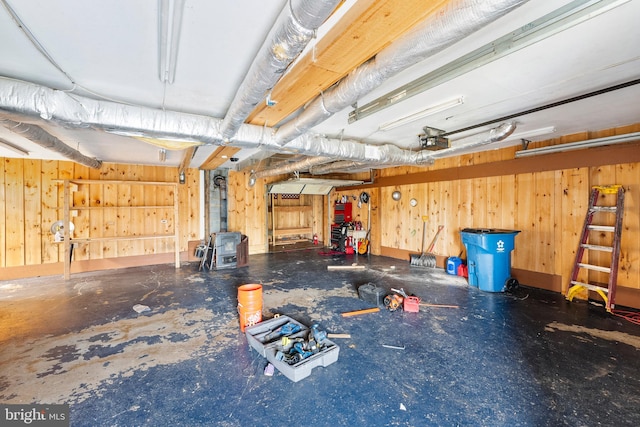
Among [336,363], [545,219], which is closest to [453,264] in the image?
[545,219]

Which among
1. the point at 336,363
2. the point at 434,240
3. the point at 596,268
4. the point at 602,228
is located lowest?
the point at 336,363

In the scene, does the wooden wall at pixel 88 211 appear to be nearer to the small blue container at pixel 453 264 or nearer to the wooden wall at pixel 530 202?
the wooden wall at pixel 530 202

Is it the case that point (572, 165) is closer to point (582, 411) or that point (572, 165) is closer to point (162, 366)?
point (582, 411)

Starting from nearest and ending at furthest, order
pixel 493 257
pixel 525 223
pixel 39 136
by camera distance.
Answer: pixel 39 136, pixel 493 257, pixel 525 223

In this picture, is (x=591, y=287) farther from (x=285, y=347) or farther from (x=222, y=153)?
(x=222, y=153)

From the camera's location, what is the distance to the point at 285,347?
2.28m

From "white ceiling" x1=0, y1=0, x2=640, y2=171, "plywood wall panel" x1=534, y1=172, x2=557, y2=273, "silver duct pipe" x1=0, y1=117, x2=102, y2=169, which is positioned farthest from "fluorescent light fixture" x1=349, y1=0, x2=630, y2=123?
"silver duct pipe" x1=0, y1=117, x2=102, y2=169

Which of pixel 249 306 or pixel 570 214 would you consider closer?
pixel 249 306

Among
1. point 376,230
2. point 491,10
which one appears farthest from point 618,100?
point 376,230

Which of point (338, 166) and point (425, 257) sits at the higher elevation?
point (338, 166)

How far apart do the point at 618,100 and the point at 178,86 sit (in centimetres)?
427

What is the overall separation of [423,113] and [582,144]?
8.39ft

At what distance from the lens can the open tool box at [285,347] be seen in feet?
6.62

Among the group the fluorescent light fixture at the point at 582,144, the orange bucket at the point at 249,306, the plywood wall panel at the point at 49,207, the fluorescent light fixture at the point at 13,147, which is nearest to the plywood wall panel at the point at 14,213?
the plywood wall panel at the point at 49,207
